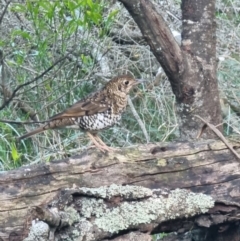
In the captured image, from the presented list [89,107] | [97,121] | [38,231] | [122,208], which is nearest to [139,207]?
[122,208]

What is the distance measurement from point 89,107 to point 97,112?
83mm

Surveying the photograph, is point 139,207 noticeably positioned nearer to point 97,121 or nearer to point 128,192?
point 128,192

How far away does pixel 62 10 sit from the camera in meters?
4.73

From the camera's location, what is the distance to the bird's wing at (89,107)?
13.9 ft

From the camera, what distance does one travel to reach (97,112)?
422cm

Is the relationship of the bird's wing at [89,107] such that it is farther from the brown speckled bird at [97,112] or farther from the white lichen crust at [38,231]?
the white lichen crust at [38,231]

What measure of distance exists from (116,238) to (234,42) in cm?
435

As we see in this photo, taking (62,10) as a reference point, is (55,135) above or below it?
below

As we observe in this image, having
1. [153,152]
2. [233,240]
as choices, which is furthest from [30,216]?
[233,240]

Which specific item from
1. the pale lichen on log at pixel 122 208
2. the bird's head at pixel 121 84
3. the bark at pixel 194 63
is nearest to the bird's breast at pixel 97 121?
the bird's head at pixel 121 84

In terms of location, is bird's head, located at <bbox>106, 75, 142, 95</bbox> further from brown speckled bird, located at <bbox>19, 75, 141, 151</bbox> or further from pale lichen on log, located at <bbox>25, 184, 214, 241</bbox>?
pale lichen on log, located at <bbox>25, 184, 214, 241</bbox>

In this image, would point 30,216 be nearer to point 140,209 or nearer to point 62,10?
point 140,209

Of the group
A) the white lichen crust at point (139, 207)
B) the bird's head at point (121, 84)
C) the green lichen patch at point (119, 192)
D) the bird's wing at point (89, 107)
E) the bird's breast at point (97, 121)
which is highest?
the bird's head at point (121, 84)

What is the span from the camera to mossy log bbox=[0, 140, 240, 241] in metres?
2.83
